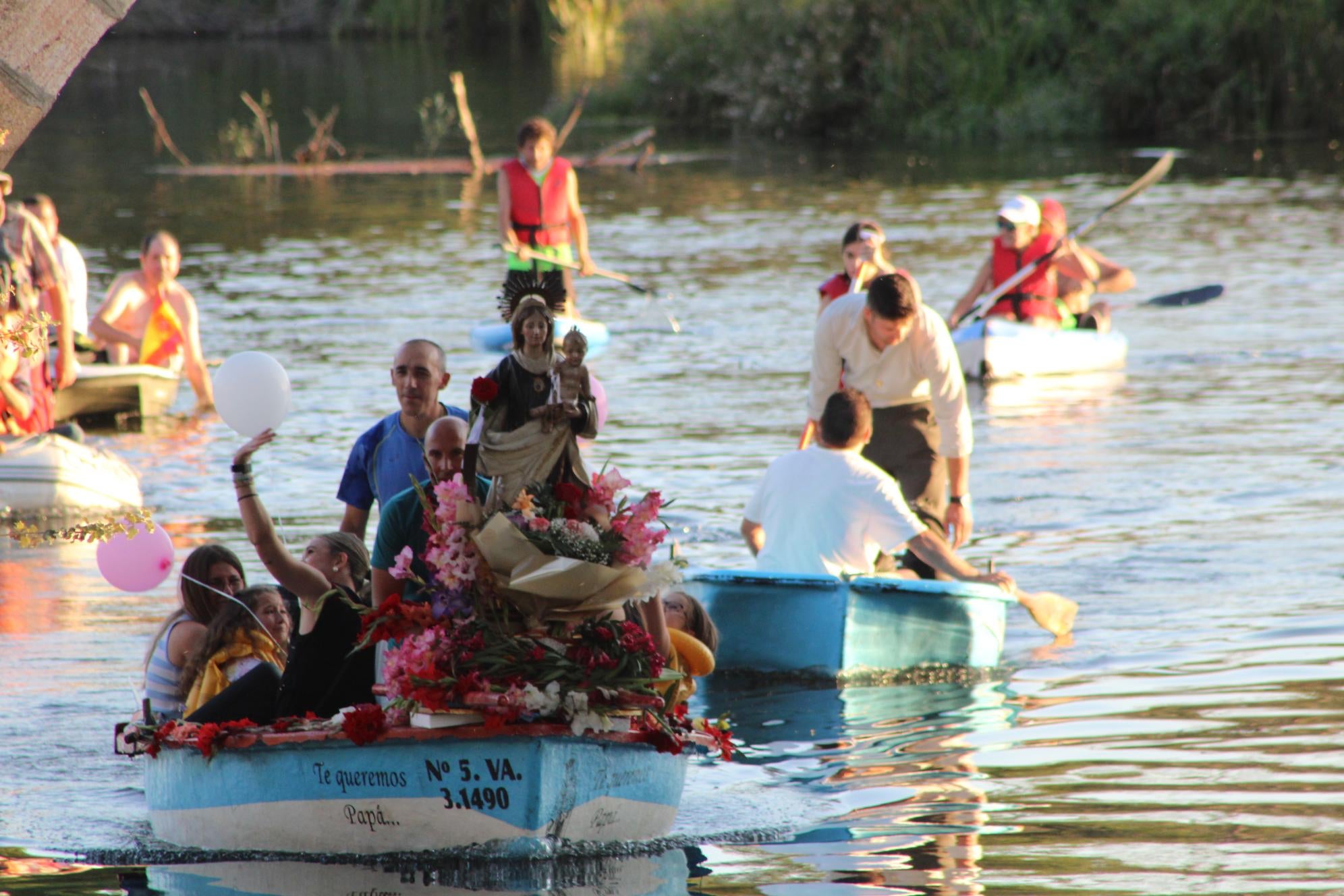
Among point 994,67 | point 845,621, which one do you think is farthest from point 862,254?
point 994,67

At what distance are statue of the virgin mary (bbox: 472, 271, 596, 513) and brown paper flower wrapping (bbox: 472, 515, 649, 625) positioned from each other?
14.3 inches

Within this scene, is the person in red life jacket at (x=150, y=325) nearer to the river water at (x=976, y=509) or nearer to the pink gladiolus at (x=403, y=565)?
the river water at (x=976, y=509)

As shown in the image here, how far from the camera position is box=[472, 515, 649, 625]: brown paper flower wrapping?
5.98 meters

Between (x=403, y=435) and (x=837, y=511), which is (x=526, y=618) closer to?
(x=403, y=435)

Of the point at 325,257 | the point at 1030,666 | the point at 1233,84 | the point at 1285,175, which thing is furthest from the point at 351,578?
the point at 1233,84

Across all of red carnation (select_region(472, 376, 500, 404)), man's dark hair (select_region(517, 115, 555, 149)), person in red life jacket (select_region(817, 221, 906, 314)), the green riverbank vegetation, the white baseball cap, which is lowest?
red carnation (select_region(472, 376, 500, 404))

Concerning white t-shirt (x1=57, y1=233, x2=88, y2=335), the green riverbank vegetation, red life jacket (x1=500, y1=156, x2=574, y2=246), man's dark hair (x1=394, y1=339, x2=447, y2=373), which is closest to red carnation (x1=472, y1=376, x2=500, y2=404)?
man's dark hair (x1=394, y1=339, x2=447, y2=373)

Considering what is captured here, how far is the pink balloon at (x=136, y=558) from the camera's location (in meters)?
7.95

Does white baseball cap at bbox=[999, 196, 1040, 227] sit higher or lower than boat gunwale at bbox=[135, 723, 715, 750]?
higher

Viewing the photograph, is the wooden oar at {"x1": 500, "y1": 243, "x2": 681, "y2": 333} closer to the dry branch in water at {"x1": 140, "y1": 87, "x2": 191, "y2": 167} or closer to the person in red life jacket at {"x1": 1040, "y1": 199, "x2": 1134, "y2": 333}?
the person in red life jacket at {"x1": 1040, "y1": 199, "x2": 1134, "y2": 333}

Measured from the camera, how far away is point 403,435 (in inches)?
305

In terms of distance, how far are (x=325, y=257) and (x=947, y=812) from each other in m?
19.4

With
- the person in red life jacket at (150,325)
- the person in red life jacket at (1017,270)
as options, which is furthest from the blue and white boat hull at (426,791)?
the person in red life jacket at (1017,270)

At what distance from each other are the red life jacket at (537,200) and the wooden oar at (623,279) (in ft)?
0.79
